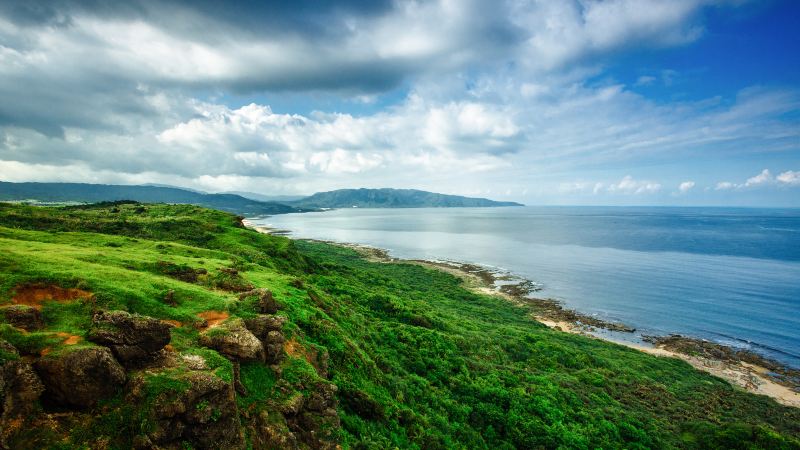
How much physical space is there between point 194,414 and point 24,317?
264 inches

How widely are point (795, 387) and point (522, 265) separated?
7071 cm

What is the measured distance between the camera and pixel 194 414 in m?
10.8

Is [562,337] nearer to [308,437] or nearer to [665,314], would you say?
[665,314]

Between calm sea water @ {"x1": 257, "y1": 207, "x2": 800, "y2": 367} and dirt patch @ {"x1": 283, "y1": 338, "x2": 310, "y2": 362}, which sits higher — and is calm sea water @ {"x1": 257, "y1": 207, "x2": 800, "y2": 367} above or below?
below

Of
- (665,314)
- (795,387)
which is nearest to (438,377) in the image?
(795,387)

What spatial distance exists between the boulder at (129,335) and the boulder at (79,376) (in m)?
0.81

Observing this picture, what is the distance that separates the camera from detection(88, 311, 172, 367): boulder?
11.4 metres

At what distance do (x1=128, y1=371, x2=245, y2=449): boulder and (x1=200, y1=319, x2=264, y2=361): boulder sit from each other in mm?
1869

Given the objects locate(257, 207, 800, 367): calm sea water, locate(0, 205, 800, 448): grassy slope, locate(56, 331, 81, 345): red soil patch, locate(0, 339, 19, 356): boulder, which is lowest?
locate(257, 207, 800, 367): calm sea water

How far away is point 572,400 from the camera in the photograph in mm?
28609

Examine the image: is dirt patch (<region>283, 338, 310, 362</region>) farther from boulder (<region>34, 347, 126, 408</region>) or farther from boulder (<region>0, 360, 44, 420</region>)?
boulder (<region>0, 360, 44, 420</region>)

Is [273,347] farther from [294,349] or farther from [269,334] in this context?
[294,349]

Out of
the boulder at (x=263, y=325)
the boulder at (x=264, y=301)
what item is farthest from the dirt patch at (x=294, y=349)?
the boulder at (x=264, y=301)

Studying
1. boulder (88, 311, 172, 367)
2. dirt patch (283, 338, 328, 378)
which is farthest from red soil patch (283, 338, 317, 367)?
boulder (88, 311, 172, 367)
